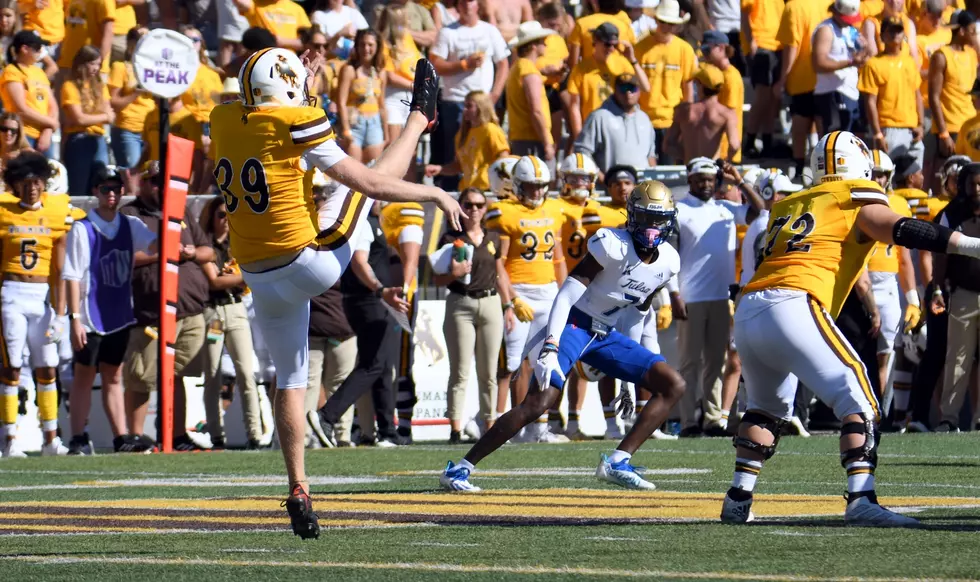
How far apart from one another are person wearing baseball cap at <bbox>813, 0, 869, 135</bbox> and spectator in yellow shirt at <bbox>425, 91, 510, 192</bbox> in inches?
123

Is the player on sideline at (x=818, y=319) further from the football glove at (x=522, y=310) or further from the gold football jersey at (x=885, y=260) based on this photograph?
the gold football jersey at (x=885, y=260)

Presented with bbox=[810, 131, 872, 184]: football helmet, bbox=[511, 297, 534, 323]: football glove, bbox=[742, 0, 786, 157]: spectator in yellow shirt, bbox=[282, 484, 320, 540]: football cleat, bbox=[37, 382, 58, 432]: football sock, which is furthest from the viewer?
bbox=[742, 0, 786, 157]: spectator in yellow shirt

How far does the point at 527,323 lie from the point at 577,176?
4.24 ft

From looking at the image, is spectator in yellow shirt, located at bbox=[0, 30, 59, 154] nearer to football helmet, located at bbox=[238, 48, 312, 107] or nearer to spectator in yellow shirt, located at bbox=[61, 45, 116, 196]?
spectator in yellow shirt, located at bbox=[61, 45, 116, 196]

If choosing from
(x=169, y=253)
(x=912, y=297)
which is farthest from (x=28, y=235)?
(x=912, y=297)

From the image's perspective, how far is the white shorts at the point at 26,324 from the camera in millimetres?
13547

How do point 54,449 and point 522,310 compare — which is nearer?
point 54,449

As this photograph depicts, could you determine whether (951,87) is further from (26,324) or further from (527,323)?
(26,324)

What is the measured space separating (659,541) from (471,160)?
9.45 meters

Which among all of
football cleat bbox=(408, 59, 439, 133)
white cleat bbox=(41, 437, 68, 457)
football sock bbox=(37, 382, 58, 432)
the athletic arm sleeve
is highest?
football cleat bbox=(408, 59, 439, 133)

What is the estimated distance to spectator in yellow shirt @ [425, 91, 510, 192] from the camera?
15.8 meters

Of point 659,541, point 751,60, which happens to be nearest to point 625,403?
point 659,541

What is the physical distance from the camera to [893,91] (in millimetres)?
16531

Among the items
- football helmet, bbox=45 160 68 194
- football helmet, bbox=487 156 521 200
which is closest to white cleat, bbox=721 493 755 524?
football helmet, bbox=487 156 521 200
